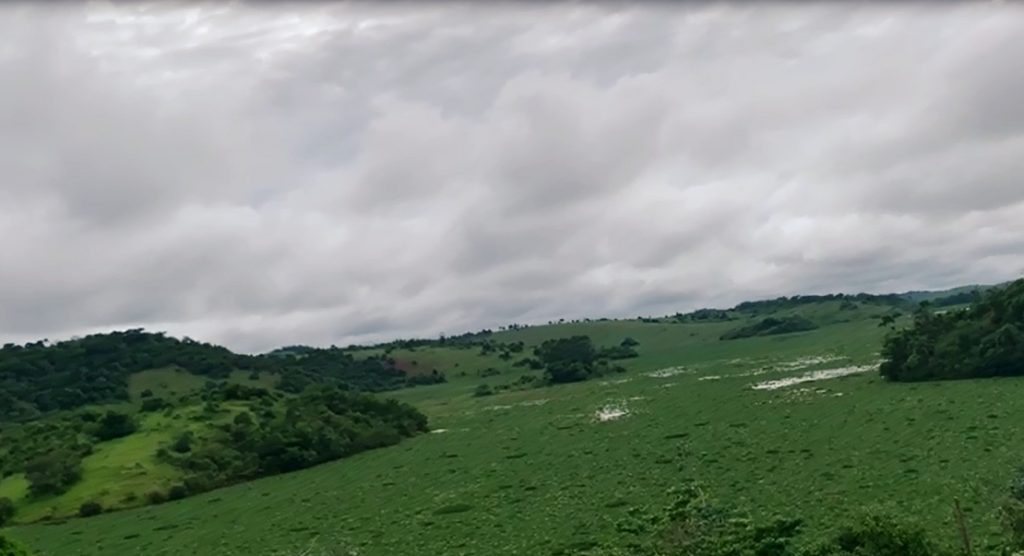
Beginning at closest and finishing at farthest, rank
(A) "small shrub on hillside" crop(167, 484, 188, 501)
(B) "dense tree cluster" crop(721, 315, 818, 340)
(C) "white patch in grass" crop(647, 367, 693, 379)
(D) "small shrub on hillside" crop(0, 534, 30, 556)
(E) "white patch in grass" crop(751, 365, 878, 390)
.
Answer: (D) "small shrub on hillside" crop(0, 534, 30, 556), (A) "small shrub on hillside" crop(167, 484, 188, 501), (E) "white patch in grass" crop(751, 365, 878, 390), (C) "white patch in grass" crop(647, 367, 693, 379), (B) "dense tree cluster" crop(721, 315, 818, 340)

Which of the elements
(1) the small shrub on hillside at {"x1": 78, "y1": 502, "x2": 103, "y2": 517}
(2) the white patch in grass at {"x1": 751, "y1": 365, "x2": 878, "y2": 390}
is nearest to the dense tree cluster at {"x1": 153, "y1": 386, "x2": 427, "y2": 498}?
(1) the small shrub on hillside at {"x1": 78, "y1": 502, "x2": 103, "y2": 517}

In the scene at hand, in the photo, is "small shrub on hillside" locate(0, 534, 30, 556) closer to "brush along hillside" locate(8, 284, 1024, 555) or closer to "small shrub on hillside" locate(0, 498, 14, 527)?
"brush along hillside" locate(8, 284, 1024, 555)

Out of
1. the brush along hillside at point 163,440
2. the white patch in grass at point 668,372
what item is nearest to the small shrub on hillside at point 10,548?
the brush along hillside at point 163,440

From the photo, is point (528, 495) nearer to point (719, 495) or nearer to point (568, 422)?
point (719, 495)

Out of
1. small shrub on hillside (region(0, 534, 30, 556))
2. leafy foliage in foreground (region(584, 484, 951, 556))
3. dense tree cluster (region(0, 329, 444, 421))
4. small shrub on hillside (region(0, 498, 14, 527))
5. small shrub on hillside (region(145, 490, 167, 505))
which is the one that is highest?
dense tree cluster (region(0, 329, 444, 421))

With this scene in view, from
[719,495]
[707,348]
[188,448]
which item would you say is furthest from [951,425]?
[707,348]

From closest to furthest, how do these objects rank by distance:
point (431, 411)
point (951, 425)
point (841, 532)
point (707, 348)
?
point (841, 532)
point (951, 425)
point (431, 411)
point (707, 348)

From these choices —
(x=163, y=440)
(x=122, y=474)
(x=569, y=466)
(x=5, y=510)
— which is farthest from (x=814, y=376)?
(x=5, y=510)
